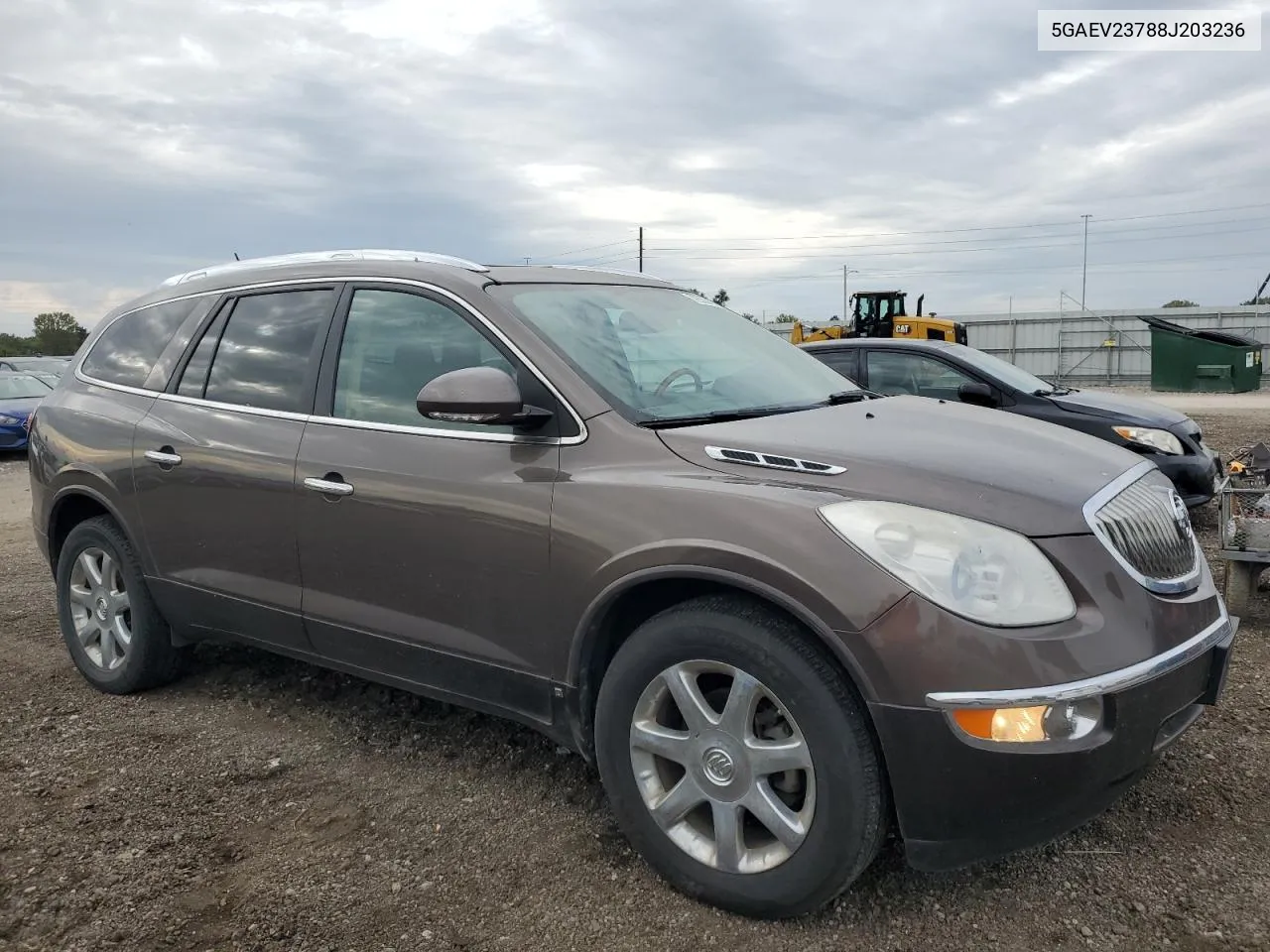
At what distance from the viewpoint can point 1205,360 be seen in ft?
83.1

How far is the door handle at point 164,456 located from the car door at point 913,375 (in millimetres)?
5168

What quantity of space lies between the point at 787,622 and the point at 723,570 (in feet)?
0.67

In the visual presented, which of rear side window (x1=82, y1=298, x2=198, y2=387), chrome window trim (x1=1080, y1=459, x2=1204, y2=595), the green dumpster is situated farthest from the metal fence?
chrome window trim (x1=1080, y1=459, x2=1204, y2=595)

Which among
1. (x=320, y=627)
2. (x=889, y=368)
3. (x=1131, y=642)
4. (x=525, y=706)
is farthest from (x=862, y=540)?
(x=889, y=368)

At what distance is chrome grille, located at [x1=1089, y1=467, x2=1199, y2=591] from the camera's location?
2428mm

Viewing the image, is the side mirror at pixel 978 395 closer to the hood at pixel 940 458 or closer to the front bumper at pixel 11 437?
the hood at pixel 940 458

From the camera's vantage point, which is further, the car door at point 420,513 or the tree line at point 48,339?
the tree line at point 48,339

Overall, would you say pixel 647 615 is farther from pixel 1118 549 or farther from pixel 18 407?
pixel 18 407

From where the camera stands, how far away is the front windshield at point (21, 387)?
52.5 feet

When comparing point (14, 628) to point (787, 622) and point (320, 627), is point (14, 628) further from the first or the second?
point (787, 622)

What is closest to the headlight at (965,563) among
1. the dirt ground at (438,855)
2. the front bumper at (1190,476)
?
the dirt ground at (438,855)

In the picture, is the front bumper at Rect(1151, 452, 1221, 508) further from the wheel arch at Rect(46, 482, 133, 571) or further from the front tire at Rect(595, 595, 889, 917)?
the wheel arch at Rect(46, 482, 133, 571)

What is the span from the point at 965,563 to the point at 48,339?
6406cm

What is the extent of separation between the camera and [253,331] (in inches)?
150
